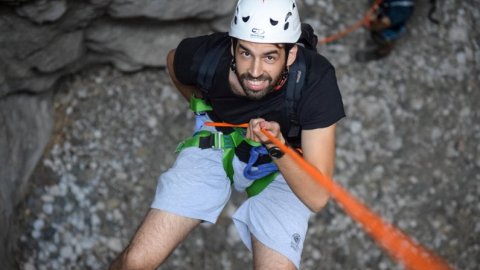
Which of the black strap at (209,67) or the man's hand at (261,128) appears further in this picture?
the black strap at (209,67)

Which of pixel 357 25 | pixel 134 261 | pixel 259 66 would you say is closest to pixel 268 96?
pixel 259 66

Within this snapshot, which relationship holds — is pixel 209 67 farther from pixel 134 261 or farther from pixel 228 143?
pixel 134 261

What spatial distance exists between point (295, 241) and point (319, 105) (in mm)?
962

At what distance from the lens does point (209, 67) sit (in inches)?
167

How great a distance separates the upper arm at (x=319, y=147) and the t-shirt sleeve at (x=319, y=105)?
0.13 feet

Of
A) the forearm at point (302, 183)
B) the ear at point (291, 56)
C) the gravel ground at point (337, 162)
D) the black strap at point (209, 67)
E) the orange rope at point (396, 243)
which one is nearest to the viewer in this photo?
the forearm at point (302, 183)

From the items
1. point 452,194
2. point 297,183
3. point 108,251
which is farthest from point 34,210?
point 452,194

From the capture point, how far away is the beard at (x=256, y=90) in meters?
3.94

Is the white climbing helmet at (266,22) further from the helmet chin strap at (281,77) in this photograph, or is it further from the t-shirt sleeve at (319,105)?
the t-shirt sleeve at (319,105)

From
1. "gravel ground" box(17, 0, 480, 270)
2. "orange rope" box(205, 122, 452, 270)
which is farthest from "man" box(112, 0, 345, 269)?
"gravel ground" box(17, 0, 480, 270)

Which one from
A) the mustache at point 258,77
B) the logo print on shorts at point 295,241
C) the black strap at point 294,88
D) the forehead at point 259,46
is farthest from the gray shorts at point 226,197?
the forehead at point 259,46

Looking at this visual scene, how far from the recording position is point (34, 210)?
6.25 metres

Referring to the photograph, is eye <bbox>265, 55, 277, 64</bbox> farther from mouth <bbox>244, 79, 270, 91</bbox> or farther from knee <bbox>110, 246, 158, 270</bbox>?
knee <bbox>110, 246, 158, 270</bbox>

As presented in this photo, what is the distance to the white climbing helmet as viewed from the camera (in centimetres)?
398
